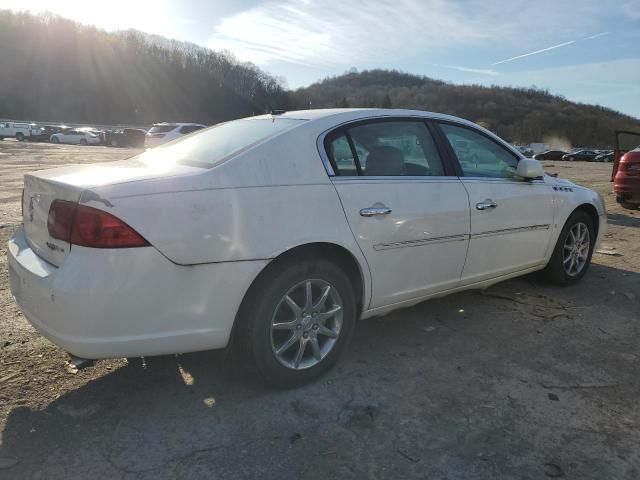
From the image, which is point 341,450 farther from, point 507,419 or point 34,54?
point 34,54

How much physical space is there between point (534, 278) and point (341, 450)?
3.31m

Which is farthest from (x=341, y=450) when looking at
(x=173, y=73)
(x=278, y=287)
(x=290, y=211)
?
(x=173, y=73)

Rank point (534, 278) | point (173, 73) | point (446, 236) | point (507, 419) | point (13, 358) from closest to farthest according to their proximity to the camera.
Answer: point (507, 419), point (13, 358), point (446, 236), point (534, 278), point (173, 73)

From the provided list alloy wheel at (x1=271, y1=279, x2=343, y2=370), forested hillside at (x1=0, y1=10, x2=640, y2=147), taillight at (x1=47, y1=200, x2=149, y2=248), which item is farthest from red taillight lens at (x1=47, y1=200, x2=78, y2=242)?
forested hillside at (x1=0, y1=10, x2=640, y2=147)

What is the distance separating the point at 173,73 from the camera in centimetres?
11275

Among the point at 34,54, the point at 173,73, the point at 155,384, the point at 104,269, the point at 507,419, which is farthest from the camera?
the point at 173,73

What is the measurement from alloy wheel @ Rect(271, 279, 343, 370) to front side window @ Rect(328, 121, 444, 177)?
28.0 inches

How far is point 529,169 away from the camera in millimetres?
4035

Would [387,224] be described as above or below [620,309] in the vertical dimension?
above

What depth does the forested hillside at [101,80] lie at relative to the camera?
3595 inches

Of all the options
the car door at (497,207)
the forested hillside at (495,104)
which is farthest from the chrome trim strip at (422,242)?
the forested hillside at (495,104)

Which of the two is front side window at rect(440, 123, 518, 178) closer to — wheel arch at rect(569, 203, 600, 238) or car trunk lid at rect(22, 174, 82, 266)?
wheel arch at rect(569, 203, 600, 238)

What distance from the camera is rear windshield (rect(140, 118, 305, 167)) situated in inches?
117

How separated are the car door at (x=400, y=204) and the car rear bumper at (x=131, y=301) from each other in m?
0.77
